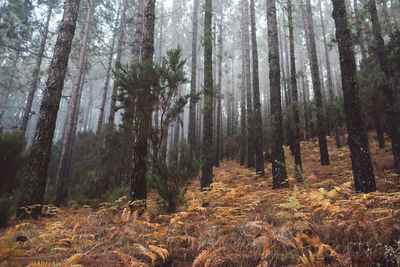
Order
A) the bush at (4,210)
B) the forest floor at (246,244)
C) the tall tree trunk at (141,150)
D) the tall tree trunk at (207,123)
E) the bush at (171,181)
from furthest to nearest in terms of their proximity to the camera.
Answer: the tall tree trunk at (207,123)
the tall tree trunk at (141,150)
the bush at (171,181)
the bush at (4,210)
the forest floor at (246,244)

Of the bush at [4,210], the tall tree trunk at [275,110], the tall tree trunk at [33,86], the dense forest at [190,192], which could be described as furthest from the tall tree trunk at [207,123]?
the tall tree trunk at [33,86]

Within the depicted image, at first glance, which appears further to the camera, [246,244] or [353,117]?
[353,117]

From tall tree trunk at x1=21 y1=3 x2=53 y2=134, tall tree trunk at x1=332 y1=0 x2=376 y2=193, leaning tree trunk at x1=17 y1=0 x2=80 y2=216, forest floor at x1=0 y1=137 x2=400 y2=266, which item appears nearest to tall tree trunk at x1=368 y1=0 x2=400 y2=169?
tall tree trunk at x1=332 y1=0 x2=376 y2=193

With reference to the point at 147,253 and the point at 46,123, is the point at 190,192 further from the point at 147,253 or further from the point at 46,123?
the point at 147,253

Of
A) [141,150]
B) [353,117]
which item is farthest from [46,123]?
[353,117]

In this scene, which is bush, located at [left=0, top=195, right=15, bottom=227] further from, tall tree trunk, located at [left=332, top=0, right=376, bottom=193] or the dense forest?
tall tree trunk, located at [left=332, top=0, right=376, bottom=193]

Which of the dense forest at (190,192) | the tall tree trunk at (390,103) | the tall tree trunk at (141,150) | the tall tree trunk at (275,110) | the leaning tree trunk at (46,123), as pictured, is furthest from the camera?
the tall tree trunk at (275,110)

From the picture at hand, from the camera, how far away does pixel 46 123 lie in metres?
5.37

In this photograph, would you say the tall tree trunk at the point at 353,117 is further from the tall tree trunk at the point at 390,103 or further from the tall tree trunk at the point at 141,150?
the tall tree trunk at the point at 141,150

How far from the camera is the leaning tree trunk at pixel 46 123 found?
5.03m

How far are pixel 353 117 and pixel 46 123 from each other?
7391 millimetres

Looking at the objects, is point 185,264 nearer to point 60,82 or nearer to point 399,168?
point 60,82

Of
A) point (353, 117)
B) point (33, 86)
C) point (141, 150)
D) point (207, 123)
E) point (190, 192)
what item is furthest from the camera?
point (33, 86)

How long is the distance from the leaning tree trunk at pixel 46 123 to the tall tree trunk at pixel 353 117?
711 centimetres
